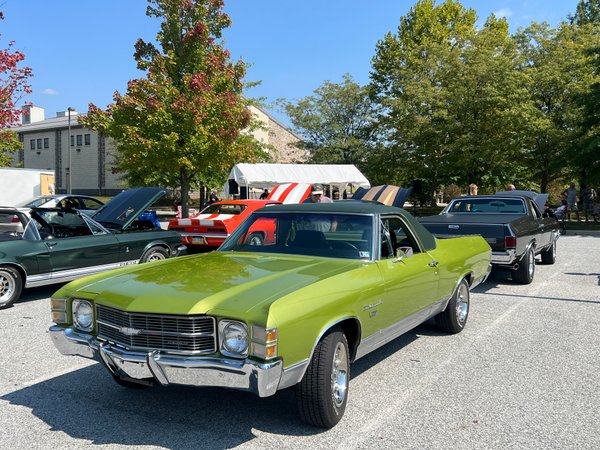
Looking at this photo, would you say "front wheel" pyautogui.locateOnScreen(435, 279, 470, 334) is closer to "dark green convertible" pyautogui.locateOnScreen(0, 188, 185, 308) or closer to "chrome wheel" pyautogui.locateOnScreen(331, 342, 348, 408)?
"chrome wheel" pyautogui.locateOnScreen(331, 342, 348, 408)

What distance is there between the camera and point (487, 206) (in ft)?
33.9

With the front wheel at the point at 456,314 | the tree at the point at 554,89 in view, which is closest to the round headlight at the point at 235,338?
the front wheel at the point at 456,314

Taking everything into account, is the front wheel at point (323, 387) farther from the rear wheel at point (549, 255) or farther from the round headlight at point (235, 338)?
the rear wheel at point (549, 255)

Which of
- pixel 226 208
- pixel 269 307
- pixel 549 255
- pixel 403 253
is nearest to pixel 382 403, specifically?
pixel 403 253

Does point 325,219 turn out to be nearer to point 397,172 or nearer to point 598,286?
point 598,286

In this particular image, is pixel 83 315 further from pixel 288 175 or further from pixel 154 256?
pixel 288 175

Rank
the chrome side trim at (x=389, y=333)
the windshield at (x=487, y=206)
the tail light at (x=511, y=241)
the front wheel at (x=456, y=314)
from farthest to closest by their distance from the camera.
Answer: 1. the windshield at (x=487, y=206)
2. the tail light at (x=511, y=241)
3. the front wheel at (x=456, y=314)
4. the chrome side trim at (x=389, y=333)

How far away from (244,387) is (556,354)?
3644 millimetres

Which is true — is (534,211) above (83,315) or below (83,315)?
above

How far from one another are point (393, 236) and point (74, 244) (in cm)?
534

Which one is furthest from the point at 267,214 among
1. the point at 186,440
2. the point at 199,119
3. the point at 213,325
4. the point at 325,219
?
the point at 199,119

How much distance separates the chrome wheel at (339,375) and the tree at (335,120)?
36.3 metres

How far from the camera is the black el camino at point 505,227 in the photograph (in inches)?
327

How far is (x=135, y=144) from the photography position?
21.2 metres
